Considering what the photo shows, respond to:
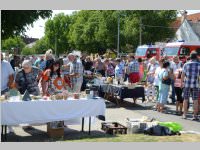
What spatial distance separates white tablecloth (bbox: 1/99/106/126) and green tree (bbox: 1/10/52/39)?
12.2 metres

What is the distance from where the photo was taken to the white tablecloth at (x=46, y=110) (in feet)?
27.9

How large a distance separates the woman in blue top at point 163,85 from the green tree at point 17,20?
10101 mm

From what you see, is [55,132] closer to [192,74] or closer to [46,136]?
[46,136]

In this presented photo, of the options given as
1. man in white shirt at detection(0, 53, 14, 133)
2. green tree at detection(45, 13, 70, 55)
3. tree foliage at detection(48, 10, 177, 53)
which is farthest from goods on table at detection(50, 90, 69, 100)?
green tree at detection(45, 13, 70, 55)

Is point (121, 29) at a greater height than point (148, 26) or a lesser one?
Answer: lesser

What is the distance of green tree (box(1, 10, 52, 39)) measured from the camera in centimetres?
2075

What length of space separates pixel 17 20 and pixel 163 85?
10416 mm

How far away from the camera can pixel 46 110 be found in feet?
29.2

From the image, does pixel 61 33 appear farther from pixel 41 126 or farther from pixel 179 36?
pixel 41 126

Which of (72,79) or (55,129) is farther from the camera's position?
(72,79)

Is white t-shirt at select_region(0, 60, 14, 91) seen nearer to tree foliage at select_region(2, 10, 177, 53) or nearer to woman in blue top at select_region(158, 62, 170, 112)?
woman in blue top at select_region(158, 62, 170, 112)

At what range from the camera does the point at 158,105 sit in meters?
13.6

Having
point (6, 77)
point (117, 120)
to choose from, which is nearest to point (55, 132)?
point (6, 77)

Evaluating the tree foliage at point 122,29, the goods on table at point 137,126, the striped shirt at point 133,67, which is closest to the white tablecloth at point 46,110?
the goods on table at point 137,126
